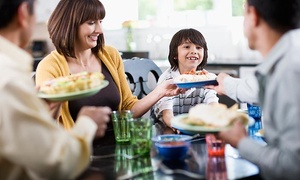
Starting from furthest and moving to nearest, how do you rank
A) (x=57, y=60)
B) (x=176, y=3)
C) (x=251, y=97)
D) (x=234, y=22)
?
1. (x=176, y=3)
2. (x=234, y=22)
3. (x=57, y=60)
4. (x=251, y=97)

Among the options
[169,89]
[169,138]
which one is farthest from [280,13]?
[169,89]

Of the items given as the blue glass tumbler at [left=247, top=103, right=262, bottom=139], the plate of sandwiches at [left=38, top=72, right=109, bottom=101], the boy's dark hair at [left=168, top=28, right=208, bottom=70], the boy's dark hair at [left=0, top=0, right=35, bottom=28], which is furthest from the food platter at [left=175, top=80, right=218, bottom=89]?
the boy's dark hair at [left=0, top=0, right=35, bottom=28]

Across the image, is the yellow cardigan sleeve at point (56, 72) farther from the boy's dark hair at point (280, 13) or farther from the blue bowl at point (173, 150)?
the boy's dark hair at point (280, 13)

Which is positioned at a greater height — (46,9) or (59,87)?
(46,9)

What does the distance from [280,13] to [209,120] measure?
0.39m

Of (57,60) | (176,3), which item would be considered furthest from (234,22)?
(57,60)

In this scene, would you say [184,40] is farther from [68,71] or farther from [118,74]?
[68,71]

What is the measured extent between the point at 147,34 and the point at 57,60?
11.1ft

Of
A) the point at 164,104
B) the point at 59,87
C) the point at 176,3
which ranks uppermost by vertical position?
the point at 176,3

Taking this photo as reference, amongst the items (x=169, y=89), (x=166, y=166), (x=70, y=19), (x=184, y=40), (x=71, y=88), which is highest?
(x=70, y=19)

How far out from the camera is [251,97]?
1.80 meters

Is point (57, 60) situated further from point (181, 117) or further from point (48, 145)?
point (48, 145)

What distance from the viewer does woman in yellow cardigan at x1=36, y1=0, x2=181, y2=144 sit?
2.21 metres

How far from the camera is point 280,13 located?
4.30 feet
